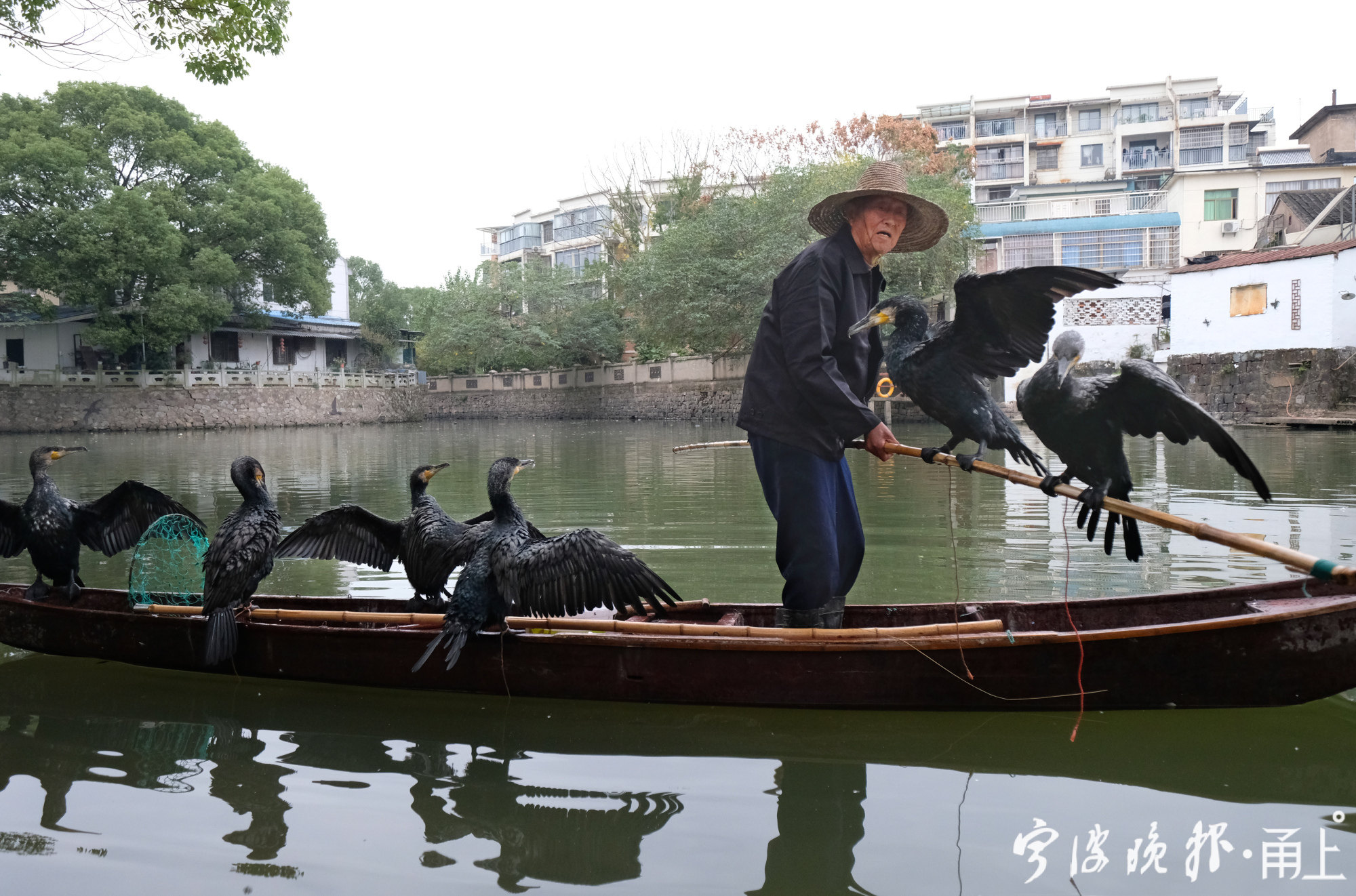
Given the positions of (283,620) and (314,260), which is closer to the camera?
(283,620)

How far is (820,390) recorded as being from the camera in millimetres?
3430

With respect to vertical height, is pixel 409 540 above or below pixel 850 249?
below

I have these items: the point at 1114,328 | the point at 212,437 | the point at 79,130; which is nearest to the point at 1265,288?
the point at 1114,328

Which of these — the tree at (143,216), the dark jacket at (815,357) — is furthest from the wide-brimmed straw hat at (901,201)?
the tree at (143,216)

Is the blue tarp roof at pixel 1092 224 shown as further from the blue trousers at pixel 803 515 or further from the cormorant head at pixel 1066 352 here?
the blue trousers at pixel 803 515

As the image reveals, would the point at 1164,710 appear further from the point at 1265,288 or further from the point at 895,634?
the point at 1265,288

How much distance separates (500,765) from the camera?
3420mm

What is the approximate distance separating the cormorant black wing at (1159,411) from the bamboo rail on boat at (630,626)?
0.93m

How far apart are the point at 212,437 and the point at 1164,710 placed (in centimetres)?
2573

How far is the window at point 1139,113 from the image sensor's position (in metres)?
39.9

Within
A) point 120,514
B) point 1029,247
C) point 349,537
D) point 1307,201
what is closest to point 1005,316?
point 349,537

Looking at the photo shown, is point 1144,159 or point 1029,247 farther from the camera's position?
point 1144,159

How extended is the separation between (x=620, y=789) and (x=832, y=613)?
109cm

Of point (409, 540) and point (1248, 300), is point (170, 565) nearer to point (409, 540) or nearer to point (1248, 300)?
point (409, 540)
